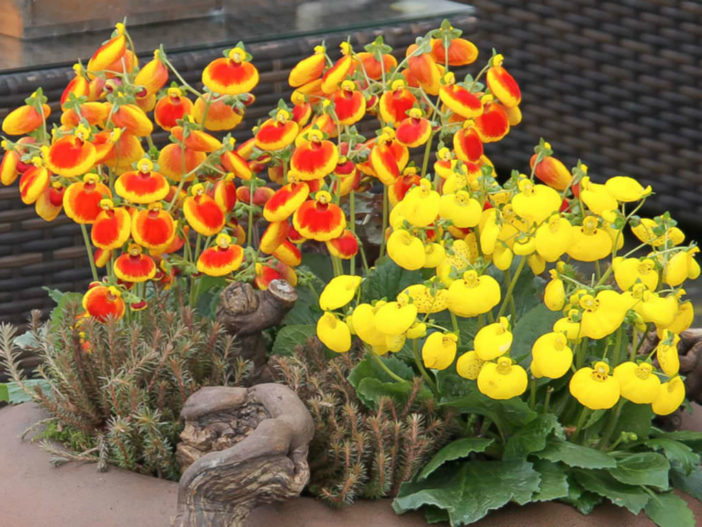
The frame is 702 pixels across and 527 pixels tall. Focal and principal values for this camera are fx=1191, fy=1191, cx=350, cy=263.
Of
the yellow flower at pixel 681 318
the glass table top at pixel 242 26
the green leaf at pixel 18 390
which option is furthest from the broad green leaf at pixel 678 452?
the glass table top at pixel 242 26

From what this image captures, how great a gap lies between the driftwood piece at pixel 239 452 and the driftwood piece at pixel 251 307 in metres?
0.11

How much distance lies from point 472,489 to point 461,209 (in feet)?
0.82

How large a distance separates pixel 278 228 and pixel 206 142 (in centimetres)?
11

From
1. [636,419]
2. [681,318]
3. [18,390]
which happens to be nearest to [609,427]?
[636,419]

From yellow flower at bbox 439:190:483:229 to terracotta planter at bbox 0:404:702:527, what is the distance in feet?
0.86

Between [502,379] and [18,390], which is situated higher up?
[502,379]

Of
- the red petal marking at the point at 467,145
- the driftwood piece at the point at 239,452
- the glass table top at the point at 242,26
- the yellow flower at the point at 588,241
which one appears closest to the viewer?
the driftwood piece at the point at 239,452

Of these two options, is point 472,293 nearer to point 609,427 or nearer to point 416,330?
point 416,330

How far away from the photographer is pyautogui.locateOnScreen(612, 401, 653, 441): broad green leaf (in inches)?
44.4

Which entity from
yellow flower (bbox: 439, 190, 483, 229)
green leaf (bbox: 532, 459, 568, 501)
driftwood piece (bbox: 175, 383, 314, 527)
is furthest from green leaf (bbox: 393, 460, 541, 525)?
yellow flower (bbox: 439, 190, 483, 229)

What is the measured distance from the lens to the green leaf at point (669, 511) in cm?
106

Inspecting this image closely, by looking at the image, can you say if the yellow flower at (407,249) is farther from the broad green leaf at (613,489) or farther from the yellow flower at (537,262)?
the broad green leaf at (613,489)

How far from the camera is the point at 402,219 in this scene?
1071 millimetres

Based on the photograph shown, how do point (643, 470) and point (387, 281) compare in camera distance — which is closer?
point (643, 470)
